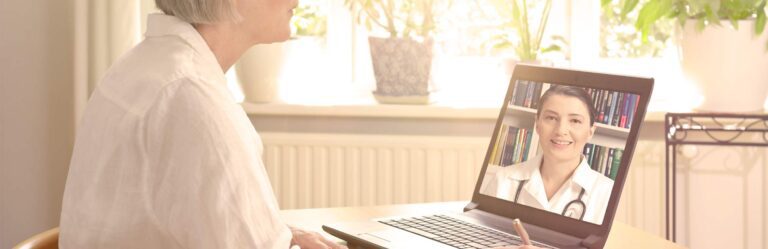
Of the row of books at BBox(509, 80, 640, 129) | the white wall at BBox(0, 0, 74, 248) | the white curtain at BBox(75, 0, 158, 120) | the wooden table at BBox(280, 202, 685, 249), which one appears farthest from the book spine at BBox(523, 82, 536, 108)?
the white wall at BBox(0, 0, 74, 248)

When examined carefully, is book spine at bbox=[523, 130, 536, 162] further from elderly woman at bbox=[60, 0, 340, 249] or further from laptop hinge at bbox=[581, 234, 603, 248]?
elderly woman at bbox=[60, 0, 340, 249]

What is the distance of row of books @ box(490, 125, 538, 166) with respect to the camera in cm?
185

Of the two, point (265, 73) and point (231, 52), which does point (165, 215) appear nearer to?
point (231, 52)

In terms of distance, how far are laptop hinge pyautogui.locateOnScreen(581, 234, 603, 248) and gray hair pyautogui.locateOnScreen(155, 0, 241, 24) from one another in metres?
0.61

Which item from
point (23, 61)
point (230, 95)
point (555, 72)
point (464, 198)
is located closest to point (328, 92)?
point (464, 198)

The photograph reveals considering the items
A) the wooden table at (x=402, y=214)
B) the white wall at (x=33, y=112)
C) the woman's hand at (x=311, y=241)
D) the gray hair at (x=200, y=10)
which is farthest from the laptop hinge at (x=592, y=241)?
the white wall at (x=33, y=112)

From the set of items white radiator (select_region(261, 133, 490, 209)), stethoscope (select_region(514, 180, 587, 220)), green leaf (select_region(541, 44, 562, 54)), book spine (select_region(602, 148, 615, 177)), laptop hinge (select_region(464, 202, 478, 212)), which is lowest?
white radiator (select_region(261, 133, 490, 209))

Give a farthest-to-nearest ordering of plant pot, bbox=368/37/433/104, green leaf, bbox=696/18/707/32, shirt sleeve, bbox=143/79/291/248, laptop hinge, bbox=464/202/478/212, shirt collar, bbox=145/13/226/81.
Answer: plant pot, bbox=368/37/433/104, green leaf, bbox=696/18/707/32, laptop hinge, bbox=464/202/478/212, shirt collar, bbox=145/13/226/81, shirt sleeve, bbox=143/79/291/248

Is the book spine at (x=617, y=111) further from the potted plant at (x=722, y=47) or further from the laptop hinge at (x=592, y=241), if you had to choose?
the potted plant at (x=722, y=47)

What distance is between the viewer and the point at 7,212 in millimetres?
3412

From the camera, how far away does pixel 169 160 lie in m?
1.36

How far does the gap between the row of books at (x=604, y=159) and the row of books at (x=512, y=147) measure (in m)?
0.12

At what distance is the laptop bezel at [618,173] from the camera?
5.50ft

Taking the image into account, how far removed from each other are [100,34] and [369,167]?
84cm
